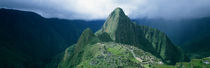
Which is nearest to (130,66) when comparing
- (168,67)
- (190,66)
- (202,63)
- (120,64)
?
(120,64)

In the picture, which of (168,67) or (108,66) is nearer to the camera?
(168,67)

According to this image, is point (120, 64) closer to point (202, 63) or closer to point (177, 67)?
point (177, 67)

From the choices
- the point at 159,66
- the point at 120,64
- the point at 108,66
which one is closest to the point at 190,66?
the point at 159,66

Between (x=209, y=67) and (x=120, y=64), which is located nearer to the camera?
(x=209, y=67)

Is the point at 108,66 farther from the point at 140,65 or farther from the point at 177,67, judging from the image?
the point at 177,67

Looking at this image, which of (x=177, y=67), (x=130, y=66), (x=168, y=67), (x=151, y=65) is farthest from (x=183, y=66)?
(x=130, y=66)

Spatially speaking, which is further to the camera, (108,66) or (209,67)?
(108,66)

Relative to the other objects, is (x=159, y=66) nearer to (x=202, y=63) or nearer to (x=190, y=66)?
(x=190, y=66)
